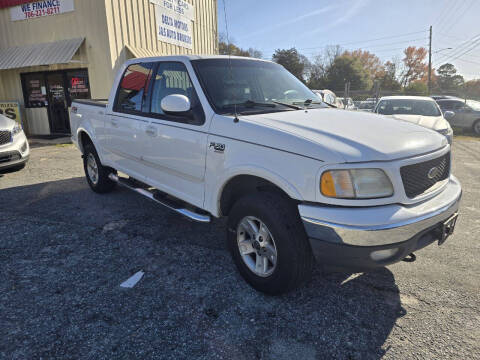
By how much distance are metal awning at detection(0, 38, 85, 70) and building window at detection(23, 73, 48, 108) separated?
87 cm

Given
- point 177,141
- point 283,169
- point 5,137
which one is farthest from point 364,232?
point 5,137

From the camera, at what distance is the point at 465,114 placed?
51.9 feet

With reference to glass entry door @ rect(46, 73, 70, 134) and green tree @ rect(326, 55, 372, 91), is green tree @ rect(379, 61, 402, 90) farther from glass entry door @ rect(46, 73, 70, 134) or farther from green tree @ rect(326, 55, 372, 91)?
glass entry door @ rect(46, 73, 70, 134)

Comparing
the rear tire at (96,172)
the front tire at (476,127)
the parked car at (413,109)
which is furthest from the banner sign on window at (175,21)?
the front tire at (476,127)

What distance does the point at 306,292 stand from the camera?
2930 mm

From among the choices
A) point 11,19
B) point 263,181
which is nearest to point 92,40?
point 11,19

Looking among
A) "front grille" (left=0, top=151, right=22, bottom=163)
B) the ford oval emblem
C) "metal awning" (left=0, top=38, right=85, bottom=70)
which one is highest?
"metal awning" (left=0, top=38, right=85, bottom=70)

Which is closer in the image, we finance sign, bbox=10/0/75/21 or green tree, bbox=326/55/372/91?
we finance sign, bbox=10/0/75/21

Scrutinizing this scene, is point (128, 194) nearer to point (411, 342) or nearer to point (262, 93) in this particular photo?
point (262, 93)

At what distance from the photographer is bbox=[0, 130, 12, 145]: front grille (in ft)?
21.7

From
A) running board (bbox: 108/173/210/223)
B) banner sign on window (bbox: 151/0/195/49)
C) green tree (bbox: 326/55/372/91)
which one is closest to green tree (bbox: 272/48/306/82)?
green tree (bbox: 326/55/372/91)

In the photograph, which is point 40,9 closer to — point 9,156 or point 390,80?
point 9,156

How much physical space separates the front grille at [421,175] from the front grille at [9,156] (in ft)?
22.9

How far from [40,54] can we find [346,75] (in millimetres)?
45010
